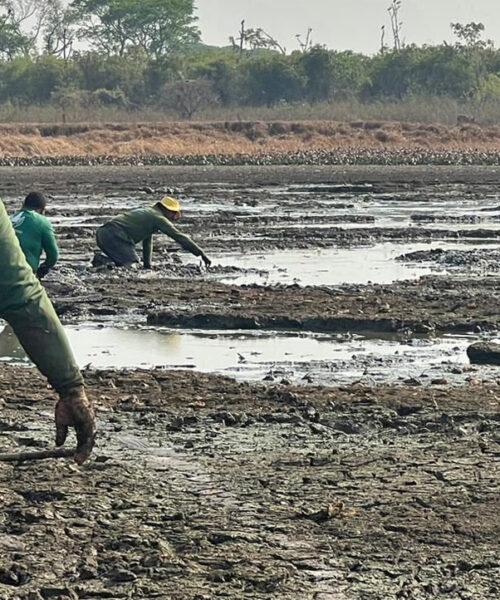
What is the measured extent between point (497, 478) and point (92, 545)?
79.0 inches

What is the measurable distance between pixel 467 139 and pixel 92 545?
6909 cm

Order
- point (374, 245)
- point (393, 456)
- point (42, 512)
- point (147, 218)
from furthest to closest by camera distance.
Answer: point (374, 245)
point (147, 218)
point (393, 456)
point (42, 512)

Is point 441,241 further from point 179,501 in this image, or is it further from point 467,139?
→ point 467,139

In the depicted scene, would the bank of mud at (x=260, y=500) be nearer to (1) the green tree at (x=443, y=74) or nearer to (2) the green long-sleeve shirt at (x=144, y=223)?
(2) the green long-sleeve shirt at (x=144, y=223)

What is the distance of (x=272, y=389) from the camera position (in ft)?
32.2

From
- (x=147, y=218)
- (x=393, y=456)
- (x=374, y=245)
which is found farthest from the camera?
(x=374, y=245)

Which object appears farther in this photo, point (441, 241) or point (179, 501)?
point (441, 241)

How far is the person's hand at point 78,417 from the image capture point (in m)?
5.27

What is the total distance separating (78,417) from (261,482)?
190 cm

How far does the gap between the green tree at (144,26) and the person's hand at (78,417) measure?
100 m

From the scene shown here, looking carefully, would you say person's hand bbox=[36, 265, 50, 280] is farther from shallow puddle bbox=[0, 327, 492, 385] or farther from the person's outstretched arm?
the person's outstretched arm

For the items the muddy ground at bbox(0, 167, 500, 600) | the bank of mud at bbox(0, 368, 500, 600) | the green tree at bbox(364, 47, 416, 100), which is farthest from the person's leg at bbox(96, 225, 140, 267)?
the green tree at bbox(364, 47, 416, 100)

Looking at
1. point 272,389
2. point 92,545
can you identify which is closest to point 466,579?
point 92,545

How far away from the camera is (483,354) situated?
1146 centimetres
